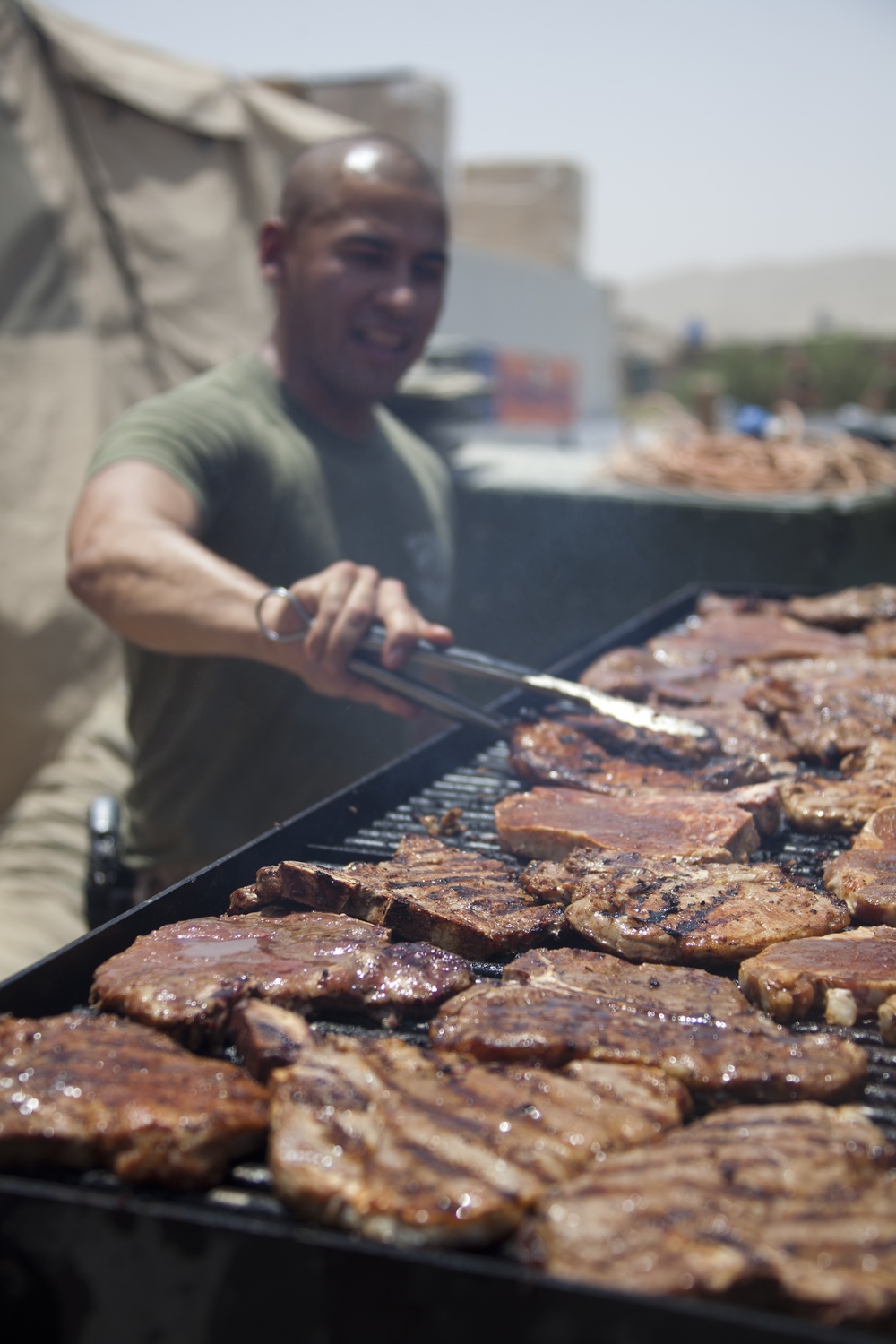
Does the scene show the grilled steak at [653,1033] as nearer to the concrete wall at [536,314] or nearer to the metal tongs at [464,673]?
the metal tongs at [464,673]

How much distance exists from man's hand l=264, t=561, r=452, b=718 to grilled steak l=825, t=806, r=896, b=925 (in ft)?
3.44

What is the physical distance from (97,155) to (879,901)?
18.4 ft

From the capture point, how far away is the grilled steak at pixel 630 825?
232cm

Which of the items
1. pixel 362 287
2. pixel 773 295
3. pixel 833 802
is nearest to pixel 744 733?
pixel 833 802

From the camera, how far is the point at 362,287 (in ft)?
→ 13.3

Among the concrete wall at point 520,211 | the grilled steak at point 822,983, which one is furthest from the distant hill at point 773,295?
the grilled steak at point 822,983

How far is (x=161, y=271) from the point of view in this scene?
621 cm

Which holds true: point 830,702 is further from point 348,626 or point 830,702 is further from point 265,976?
point 265,976

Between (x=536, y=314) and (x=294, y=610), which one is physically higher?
(x=536, y=314)

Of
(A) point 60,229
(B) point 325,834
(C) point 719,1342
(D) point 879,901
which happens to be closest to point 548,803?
(B) point 325,834

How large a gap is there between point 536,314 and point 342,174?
933 centimetres

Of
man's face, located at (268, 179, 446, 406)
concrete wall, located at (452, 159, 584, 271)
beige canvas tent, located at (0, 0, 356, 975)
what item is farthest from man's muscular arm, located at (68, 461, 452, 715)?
concrete wall, located at (452, 159, 584, 271)

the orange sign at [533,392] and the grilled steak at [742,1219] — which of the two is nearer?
the grilled steak at [742,1219]

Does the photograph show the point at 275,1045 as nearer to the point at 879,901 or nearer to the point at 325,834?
the point at 325,834
